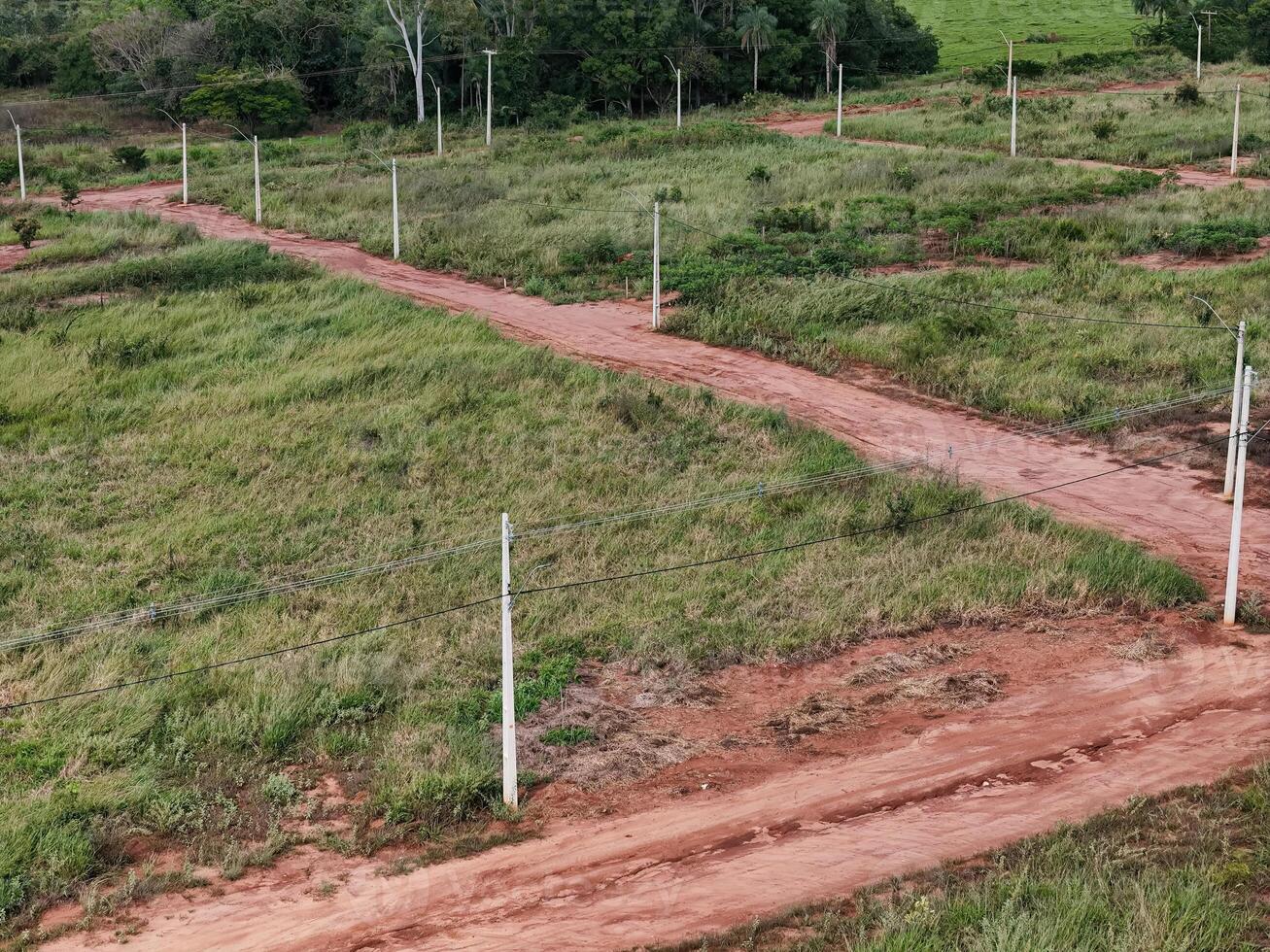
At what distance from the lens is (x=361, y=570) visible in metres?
17.2

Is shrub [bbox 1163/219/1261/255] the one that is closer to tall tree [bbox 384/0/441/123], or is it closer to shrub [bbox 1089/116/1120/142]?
shrub [bbox 1089/116/1120/142]

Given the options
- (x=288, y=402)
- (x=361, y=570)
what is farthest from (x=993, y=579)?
(x=288, y=402)

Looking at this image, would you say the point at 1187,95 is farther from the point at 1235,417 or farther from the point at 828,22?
the point at 1235,417

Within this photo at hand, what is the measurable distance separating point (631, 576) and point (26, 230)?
27159mm

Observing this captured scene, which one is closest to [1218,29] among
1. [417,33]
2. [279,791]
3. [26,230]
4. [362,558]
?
[417,33]

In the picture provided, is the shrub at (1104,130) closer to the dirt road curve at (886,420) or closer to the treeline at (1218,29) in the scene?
the treeline at (1218,29)

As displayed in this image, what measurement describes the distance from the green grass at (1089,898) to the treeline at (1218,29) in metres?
58.9

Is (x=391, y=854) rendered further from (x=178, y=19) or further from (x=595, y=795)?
(x=178, y=19)

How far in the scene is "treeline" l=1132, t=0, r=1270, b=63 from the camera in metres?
66.0

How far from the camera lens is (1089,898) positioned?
392 inches

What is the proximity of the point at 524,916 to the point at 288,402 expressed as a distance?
1484 cm

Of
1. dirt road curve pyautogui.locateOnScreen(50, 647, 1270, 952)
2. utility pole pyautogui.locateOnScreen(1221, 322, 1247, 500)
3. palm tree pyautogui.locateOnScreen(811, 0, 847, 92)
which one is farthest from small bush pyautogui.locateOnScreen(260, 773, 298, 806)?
palm tree pyautogui.locateOnScreen(811, 0, 847, 92)

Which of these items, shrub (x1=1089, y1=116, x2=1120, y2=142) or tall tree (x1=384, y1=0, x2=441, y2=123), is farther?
tall tree (x1=384, y1=0, x2=441, y2=123)

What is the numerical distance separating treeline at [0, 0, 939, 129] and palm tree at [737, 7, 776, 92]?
0.08 metres
